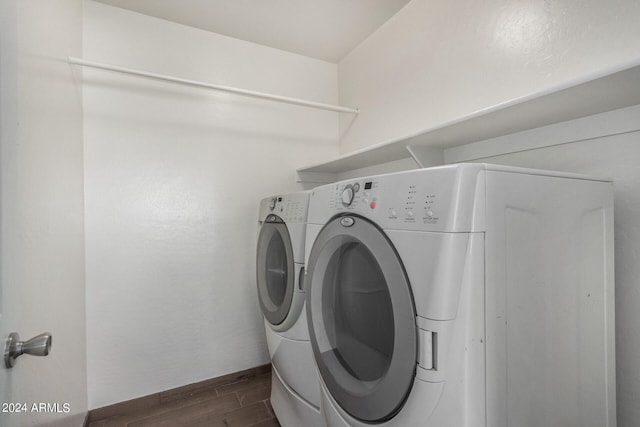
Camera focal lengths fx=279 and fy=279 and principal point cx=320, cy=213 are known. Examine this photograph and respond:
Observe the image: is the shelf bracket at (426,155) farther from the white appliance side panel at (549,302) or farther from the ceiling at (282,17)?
the ceiling at (282,17)

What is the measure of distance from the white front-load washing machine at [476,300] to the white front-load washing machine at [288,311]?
276mm

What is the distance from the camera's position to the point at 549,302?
2.49 ft

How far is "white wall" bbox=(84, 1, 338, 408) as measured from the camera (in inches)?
67.6

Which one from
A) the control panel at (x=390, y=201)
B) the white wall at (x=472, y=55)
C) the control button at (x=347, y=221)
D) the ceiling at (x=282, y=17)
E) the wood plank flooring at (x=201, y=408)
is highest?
the ceiling at (x=282, y=17)

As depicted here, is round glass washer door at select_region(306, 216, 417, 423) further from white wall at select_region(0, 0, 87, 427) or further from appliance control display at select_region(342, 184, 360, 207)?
white wall at select_region(0, 0, 87, 427)

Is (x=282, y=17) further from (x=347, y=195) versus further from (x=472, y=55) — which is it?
(x=347, y=195)

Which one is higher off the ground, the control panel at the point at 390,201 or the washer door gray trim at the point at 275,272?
the control panel at the point at 390,201

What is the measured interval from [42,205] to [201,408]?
1484 millimetres

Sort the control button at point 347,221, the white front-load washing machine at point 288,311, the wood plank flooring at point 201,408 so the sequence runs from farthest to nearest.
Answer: the wood plank flooring at point 201,408, the white front-load washing machine at point 288,311, the control button at point 347,221

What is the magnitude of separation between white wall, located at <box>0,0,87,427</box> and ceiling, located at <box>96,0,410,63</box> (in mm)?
556

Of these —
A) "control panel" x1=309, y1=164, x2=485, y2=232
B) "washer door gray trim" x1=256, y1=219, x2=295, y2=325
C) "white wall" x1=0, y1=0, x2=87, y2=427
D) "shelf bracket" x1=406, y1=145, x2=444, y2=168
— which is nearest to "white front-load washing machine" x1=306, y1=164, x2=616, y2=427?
"control panel" x1=309, y1=164, x2=485, y2=232

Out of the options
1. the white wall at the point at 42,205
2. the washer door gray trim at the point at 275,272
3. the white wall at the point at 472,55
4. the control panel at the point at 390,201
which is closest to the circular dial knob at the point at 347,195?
the control panel at the point at 390,201

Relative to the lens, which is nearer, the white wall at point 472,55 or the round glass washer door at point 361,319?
the round glass washer door at point 361,319

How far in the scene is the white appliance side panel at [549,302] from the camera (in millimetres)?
660
